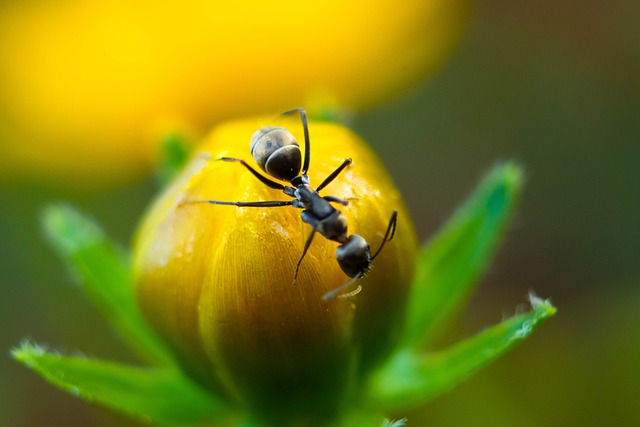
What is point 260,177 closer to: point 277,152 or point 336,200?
point 277,152

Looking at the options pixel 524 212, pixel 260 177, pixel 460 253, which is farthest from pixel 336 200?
pixel 524 212

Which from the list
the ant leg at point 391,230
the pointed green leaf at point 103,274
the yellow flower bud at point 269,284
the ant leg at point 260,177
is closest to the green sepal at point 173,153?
the pointed green leaf at point 103,274

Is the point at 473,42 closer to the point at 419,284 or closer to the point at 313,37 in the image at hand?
the point at 313,37

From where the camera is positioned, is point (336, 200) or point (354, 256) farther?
point (336, 200)

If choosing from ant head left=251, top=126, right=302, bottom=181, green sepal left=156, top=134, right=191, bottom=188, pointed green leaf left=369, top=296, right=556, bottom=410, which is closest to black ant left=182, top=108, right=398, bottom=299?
ant head left=251, top=126, right=302, bottom=181

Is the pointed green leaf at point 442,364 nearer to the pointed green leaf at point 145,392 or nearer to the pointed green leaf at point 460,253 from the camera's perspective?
the pointed green leaf at point 460,253
